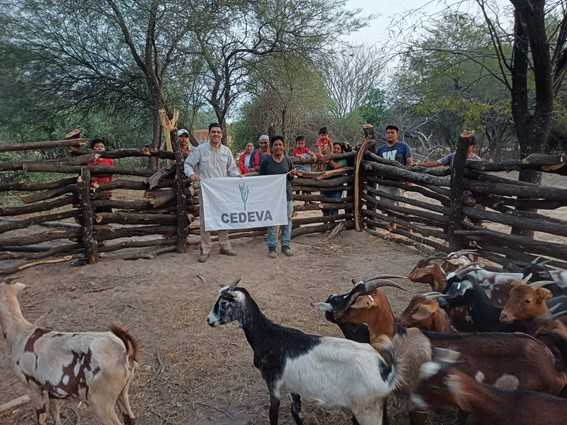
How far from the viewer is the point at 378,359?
8.88ft

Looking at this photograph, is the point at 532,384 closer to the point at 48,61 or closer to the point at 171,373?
the point at 171,373

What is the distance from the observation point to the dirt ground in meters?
3.53

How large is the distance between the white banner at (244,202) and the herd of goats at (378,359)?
152 inches

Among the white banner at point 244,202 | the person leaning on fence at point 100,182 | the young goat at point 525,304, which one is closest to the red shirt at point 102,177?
the person leaning on fence at point 100,182

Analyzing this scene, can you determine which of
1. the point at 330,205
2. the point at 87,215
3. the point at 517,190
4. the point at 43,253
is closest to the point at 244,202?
the point at 330,205

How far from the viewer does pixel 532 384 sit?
8.71 ft

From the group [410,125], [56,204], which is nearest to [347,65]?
[410,125]

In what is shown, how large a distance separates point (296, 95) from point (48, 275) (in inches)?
603

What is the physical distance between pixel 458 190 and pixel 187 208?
445cm

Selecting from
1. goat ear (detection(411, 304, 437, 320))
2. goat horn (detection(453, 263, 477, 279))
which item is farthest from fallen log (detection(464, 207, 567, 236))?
goat ear (detection(411, 304, 437, 320))

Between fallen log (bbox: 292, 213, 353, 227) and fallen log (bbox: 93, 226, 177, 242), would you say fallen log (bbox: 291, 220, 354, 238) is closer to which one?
fallen log (bbox: 292, 213, 353, 227)

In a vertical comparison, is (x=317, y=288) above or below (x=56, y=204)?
below

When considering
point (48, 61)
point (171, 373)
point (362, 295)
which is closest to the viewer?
point (362, 295)

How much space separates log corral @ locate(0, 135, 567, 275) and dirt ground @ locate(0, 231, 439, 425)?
1.16 ft
